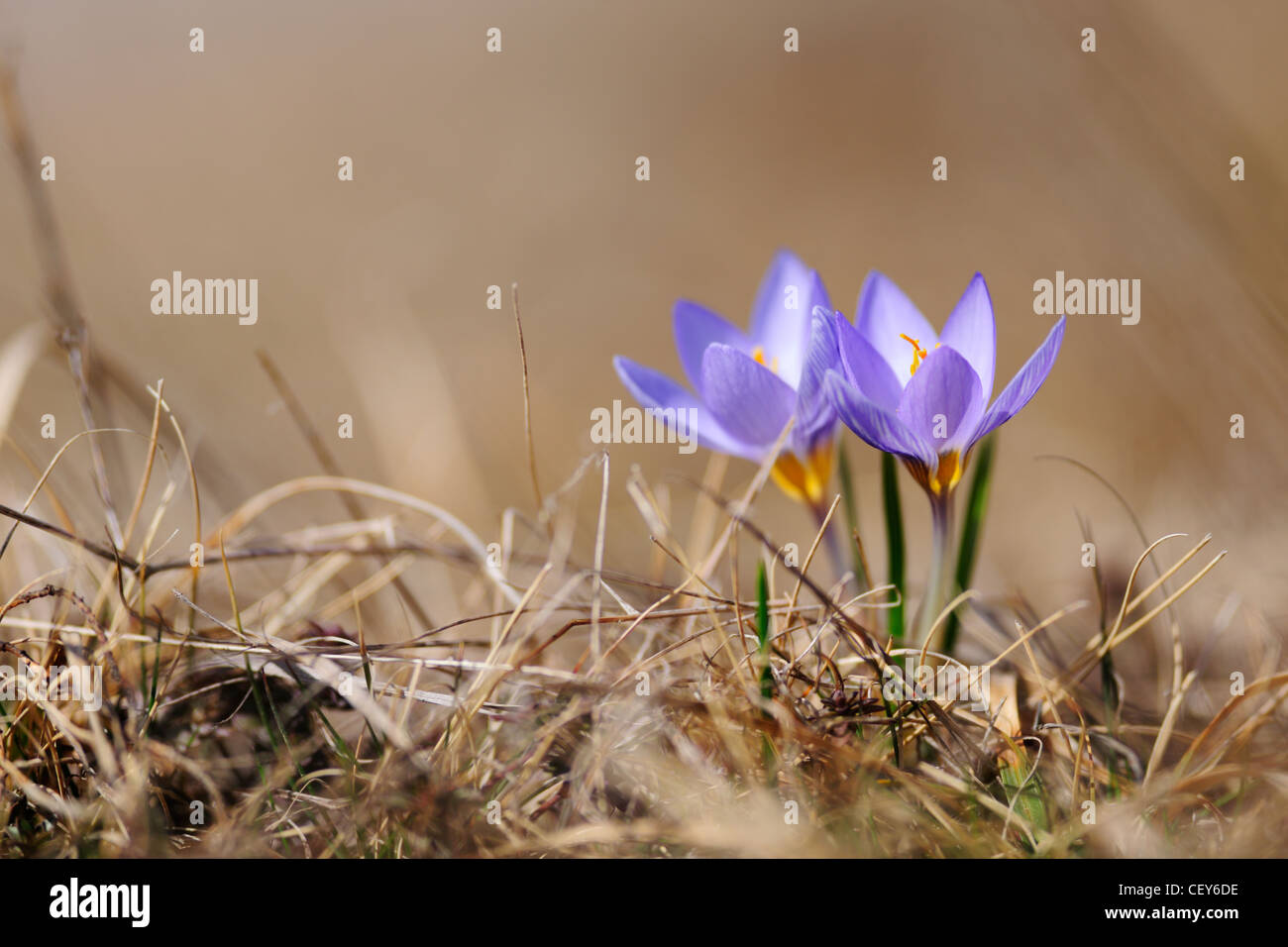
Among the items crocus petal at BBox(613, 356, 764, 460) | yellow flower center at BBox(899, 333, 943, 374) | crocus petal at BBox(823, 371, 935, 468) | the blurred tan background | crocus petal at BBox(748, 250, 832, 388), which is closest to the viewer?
crocus petal at BBox(823, 371, 935, 468)

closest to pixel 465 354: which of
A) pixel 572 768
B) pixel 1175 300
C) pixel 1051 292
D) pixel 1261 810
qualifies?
pixel 1051 292

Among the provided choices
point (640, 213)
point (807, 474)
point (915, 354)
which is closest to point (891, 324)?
point (915, 354)

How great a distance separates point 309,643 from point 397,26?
3.55 meters

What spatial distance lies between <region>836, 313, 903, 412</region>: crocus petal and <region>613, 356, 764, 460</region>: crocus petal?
0.62 ft

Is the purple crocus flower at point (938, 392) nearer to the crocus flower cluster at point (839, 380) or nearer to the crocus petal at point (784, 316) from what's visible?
the crocus flower cluster at point (839, 380)

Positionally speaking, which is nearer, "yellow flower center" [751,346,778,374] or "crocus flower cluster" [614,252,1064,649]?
"crocus flower cluster" [614,252,1064,649]

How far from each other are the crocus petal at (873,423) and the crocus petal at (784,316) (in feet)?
0.92

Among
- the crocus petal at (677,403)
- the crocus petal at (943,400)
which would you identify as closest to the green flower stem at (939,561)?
the crocus petal at (943,400)

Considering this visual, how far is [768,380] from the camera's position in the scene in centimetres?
90

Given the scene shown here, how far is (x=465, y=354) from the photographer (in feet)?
10.2

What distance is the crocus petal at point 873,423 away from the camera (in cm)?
76

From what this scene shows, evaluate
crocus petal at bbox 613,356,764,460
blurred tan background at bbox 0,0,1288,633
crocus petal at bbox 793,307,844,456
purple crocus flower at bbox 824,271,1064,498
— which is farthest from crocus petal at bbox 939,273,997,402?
blurred tan background at bbox 0,0,1288,633

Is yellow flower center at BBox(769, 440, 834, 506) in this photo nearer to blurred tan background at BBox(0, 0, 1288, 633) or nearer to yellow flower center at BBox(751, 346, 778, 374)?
yellow flower center at BBox(751, 346, 778, 374)

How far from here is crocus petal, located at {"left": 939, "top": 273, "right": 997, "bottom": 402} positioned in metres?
0.84
